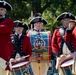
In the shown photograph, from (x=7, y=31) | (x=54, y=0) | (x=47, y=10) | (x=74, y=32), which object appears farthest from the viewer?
(x=47, y=10)

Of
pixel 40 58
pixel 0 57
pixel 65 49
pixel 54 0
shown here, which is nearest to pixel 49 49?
pixel 40 58

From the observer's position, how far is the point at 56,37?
9.23m

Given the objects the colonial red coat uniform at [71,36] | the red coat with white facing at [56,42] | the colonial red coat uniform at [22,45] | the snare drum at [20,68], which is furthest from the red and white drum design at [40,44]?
the snare drum at [20,68]

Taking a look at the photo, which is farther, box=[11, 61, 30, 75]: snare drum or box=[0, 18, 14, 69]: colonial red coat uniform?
box=[11, 61, 30, 75]: snare drum

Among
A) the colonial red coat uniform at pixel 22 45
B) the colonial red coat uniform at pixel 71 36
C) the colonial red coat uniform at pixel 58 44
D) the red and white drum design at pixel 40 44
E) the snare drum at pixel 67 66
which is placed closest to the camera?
the colonial red coat uniform at pixel 71 36

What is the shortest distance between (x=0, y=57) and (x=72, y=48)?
217 cm

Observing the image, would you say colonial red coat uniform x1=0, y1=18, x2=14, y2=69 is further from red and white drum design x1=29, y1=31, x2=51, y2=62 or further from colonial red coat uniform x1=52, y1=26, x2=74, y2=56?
red and white drum design x1=29, y1=31, x2=51, y2=62

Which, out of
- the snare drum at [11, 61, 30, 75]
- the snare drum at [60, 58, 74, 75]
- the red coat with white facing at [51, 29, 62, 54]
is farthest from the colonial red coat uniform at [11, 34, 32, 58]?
the snare drum at [60, 58, 74, 75]

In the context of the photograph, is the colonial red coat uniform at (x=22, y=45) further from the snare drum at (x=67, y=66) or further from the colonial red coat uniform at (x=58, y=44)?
the snare drum at (x=67, y=66)

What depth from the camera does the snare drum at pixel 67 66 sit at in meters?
8.40

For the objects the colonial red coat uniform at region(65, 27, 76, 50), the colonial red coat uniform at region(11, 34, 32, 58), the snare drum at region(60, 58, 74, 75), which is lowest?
the snare drum at region(60, 58, 74, 75)

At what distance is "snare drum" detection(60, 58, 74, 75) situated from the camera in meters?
8.40

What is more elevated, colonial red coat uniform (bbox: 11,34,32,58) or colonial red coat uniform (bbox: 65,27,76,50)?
colonial red coat uniform (bbox: 65,27,76,50)

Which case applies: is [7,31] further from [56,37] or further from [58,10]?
[58,10]
